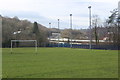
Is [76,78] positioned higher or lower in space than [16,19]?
lower

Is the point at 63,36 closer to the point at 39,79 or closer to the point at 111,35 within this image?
the point at 111,35

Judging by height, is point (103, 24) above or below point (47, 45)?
above

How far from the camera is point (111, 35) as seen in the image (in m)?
81.4

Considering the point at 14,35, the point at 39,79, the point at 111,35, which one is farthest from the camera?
the point at 14,35

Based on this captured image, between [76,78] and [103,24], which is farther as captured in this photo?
[103,24]

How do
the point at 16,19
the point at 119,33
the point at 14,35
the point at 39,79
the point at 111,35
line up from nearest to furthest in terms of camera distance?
the point at 39,79
the point at 119,33
the point at 111,35
the point at 14,35
the point at 16,19

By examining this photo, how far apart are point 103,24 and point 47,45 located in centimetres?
2637

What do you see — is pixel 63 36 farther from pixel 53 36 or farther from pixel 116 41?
pixel 116 41

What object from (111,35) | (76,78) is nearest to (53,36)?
(111,35)

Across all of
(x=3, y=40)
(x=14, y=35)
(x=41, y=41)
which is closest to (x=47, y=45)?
(x=41, y=41)

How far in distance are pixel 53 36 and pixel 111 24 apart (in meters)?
69.8

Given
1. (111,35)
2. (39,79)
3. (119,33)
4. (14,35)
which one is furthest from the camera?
(14,35)

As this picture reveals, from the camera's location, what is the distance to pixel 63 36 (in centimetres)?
15238

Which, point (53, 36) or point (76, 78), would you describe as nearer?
point (76, 78)
